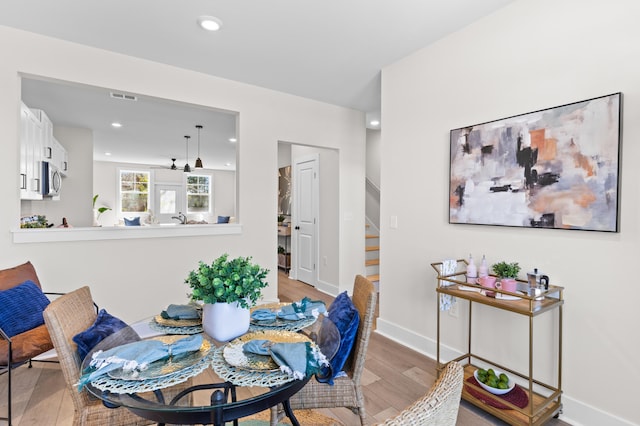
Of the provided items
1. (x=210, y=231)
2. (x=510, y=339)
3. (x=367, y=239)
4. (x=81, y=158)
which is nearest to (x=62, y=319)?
(x=210, y=231)

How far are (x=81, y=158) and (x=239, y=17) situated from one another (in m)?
5.00

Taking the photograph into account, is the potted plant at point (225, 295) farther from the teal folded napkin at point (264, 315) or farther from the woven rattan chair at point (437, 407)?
the woven rattan chair at point (437, 407)

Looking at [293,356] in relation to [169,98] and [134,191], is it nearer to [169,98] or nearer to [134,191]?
[169,98]

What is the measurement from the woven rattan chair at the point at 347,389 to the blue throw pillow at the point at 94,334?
0.80 metres

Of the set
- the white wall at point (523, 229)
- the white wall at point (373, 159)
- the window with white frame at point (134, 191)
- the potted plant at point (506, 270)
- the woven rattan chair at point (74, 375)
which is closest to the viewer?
the woven rattan chair at point (74, 375)

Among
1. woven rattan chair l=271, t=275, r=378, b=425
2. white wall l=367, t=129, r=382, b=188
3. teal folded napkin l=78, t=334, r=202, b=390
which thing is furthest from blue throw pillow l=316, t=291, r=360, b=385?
white wall l=367, t=129, r=382, b=188

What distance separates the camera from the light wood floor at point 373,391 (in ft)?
6.35

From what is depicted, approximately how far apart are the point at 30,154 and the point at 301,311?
3.59m

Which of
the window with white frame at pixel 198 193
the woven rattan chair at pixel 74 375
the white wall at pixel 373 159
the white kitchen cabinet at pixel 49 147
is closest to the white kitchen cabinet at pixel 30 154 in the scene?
the white kitchen cabinet at pixel 49 147

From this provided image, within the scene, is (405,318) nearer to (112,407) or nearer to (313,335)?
(313,335)

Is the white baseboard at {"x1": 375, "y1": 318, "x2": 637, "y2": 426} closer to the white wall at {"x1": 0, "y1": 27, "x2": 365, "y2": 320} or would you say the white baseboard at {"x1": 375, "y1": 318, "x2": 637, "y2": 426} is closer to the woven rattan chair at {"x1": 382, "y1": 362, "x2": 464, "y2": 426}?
the white wall at {"x1": 0, "y1": 27, "x2": 365, "y2": 320}

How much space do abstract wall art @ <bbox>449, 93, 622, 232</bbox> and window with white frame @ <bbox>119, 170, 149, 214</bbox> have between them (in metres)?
9.84

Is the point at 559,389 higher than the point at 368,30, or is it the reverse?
the point at 368,30

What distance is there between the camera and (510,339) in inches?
86.7
